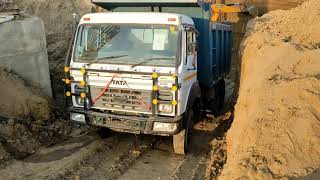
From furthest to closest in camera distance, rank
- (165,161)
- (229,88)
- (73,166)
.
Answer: (229,88) → (165,161) → (73,166)

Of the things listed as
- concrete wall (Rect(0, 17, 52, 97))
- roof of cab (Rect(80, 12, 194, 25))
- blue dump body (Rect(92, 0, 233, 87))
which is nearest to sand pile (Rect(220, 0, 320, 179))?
roof of cab (Rect(80, 12, 194, 25))

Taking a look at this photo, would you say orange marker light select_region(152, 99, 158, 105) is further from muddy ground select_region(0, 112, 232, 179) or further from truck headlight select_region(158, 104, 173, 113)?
muddy ground select_region(0, 112, 232, 179)

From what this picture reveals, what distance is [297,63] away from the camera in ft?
19.3

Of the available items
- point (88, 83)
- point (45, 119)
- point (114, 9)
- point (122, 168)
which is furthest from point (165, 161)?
point (114, 9)

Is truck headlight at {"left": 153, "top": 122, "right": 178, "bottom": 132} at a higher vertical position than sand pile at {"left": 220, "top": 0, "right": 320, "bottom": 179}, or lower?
lower

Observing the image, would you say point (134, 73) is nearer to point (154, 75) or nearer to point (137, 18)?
point (154, 75)

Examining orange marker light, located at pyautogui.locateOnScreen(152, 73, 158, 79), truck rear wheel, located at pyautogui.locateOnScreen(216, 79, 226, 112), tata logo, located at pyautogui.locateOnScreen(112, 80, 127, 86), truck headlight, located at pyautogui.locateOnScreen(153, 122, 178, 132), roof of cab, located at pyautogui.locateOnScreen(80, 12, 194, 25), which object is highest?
roof of cab, located at pyautogui.locateOnScreen(80, 12, 194, 25)

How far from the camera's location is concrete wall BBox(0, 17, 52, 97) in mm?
9125

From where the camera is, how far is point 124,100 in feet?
23.9

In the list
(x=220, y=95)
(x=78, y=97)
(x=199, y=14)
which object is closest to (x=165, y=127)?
(x=78, y=97)

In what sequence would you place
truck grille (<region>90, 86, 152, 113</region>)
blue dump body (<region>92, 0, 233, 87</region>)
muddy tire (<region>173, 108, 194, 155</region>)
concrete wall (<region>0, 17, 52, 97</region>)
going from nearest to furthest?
truck grille (<region>90, 86, 152, 113</region>) → muddy tire (<region>173, 108, 194, 155</region>) → blue dump body (<region>92, 0, 233, 87</region>) → concrete wall (<region>0, 17, 52, 97</region>)

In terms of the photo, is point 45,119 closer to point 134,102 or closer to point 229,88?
point 134,102

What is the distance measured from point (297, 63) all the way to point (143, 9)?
4162 mm

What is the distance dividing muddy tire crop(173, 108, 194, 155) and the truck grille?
2.92 feet
